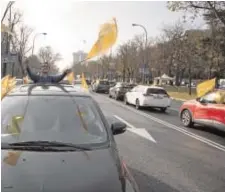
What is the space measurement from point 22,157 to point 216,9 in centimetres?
3029

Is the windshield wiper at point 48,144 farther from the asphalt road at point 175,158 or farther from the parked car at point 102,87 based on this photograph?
the parked car at point 102,87

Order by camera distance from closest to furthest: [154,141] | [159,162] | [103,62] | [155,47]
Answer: [159,162] → [154,141] → [155,47] → [103,62]

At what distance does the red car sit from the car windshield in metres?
7.67

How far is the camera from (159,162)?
7824mm

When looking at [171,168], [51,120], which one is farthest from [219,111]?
[51,120]

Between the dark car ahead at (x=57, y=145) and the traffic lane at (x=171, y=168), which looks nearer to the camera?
the dark car ahead at (x=57, y=145)

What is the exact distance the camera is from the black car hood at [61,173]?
10.8 feet

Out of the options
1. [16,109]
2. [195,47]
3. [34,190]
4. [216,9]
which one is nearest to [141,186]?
[16,109]

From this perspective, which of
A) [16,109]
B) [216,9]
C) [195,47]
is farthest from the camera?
[195,47]

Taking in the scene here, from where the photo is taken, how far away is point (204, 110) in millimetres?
12836

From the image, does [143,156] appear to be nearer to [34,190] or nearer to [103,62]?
[34,190]

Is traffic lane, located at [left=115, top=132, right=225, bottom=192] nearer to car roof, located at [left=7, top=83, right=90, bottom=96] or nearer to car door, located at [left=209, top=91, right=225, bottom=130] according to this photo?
car roof, located at [left=7, top=83, right=90, bottom=96]

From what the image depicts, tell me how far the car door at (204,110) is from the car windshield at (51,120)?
814 cm

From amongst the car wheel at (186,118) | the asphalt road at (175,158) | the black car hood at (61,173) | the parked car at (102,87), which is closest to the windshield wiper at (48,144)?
the black car hood at (61,173)
